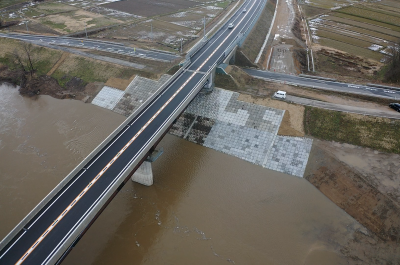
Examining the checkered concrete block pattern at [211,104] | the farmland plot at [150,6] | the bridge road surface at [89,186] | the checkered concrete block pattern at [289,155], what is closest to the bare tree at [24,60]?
the bridge road surface at [89,186]

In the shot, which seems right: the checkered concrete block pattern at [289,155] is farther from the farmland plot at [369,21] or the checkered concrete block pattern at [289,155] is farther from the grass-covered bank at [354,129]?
the farmland plot at [369,21]

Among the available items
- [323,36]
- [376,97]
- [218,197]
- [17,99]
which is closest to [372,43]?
[323,36]

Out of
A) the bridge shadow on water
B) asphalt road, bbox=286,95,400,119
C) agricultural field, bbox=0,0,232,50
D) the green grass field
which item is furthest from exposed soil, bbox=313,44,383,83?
the bridge shadow on water

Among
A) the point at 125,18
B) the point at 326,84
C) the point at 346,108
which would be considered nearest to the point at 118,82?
the point at 326,84

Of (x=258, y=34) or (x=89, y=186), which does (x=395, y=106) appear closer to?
(x=258, y=34)

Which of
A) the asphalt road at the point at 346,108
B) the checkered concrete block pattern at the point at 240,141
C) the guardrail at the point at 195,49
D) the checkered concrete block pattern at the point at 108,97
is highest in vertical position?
the guardrail at the point at 195,49

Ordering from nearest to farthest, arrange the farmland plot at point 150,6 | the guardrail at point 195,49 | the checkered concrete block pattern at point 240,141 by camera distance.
→ 1. the checkered concrete block pattern at point 240,141
2. the guardrail at point 195,49
3. the farmland plot at point 150,6

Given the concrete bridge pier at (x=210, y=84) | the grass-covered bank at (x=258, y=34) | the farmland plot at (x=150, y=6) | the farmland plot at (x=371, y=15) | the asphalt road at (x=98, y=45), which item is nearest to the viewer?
the concrete bridge pier at (x=210, y=84)
